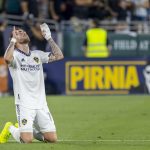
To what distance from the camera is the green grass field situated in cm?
1210

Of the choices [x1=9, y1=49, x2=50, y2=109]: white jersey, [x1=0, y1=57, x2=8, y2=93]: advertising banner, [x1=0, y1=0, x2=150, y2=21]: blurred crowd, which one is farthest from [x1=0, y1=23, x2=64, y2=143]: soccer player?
[x1=0, y1=0, x2=150, y2=21]: blurred crowd

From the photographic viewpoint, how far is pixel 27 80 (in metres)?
12.5

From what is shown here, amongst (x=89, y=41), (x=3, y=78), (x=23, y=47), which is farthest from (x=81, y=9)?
(x=23, y=47)

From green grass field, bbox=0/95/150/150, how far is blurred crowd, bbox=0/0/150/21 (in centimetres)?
459

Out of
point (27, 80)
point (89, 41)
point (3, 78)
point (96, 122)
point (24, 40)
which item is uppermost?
point (24, 40)

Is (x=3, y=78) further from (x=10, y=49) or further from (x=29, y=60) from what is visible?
(x=10, y=49)

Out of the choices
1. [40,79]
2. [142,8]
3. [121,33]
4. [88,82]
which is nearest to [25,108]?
[40,79]

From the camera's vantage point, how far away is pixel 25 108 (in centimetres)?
1241

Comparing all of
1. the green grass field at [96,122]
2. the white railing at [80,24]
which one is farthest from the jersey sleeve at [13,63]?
the white railing at [80,24]

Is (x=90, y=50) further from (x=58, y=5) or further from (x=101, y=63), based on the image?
(x=58, y=5)

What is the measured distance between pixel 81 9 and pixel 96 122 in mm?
11102

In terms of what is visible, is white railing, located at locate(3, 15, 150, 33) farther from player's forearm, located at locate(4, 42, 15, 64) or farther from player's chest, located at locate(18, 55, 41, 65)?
player's forearm, located at locate(4, 42, 15, 64)

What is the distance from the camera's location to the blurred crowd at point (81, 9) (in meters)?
26.6

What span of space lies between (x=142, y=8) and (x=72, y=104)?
799 centimetres
